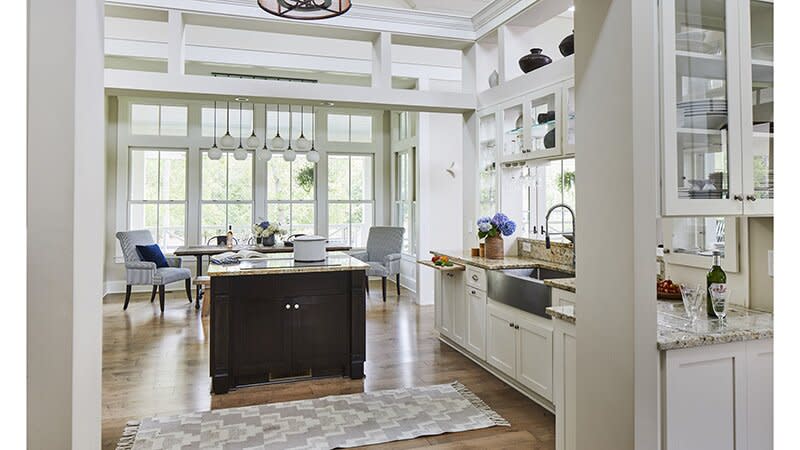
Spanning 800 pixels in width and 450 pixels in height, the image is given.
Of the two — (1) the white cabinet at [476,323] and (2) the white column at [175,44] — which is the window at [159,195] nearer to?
(2) the white column at [175,44]

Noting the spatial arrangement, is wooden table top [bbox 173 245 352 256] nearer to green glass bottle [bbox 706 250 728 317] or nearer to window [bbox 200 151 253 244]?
window [bbox 200 151 253 244]

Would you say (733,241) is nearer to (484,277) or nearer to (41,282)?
(484,277)

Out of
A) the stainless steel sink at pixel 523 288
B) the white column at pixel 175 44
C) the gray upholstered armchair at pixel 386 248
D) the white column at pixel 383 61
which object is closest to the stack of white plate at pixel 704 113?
the stainless steel sink at pixel 523 288

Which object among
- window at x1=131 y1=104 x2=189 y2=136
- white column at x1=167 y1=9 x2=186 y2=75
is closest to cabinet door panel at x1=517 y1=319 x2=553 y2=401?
white column at x1=167 y1=9 x2=186 y2=75

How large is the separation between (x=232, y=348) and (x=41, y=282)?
272cm

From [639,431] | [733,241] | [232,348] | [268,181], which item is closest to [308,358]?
[232,348]

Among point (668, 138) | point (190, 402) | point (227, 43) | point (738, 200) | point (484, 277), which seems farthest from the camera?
point (227, 43)

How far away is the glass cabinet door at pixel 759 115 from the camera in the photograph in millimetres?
1884

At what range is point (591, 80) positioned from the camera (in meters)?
1.78

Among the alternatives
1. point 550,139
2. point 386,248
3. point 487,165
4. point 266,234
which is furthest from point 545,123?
point 266,234

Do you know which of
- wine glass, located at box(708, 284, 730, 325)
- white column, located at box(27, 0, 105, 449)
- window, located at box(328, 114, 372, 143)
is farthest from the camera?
window, located at box(328, 114, 372, 143)

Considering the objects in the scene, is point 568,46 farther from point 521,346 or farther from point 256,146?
point 256,146

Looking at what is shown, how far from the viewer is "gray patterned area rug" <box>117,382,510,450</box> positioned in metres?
2.80

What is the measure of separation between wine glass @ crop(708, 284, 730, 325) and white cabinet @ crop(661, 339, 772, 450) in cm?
18
